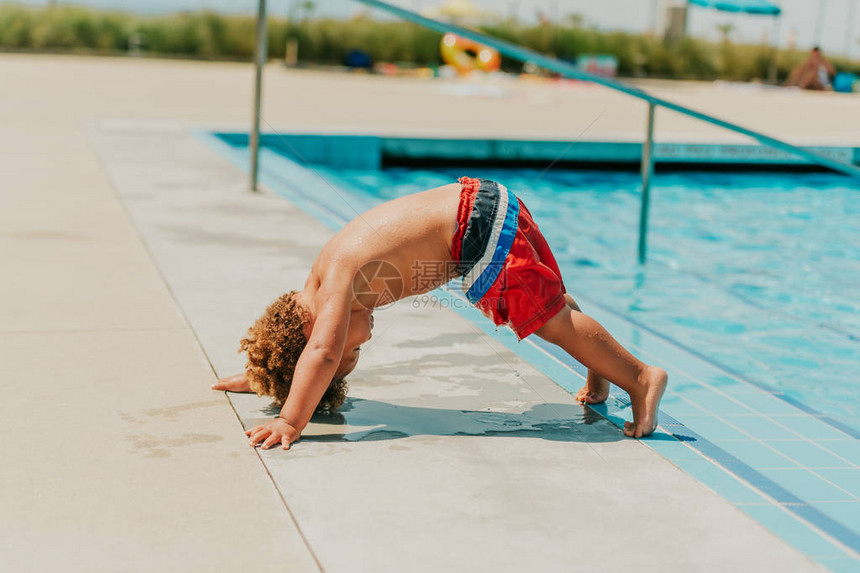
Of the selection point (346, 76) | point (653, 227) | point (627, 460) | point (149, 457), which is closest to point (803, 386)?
point (627, 460)

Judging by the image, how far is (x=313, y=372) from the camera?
284 centimetres

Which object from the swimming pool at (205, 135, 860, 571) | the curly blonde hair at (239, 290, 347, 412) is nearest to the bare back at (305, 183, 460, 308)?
the curly blonde hair at (239, 290, 347, 412)

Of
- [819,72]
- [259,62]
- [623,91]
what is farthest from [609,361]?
[819,72]

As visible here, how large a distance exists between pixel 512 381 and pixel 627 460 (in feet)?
2.53

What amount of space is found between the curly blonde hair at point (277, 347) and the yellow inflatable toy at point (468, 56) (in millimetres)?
24722

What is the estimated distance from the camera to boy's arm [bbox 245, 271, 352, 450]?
9.32 feet

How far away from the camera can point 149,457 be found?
8.90 feet

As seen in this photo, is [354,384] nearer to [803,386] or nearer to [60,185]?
[803,386]

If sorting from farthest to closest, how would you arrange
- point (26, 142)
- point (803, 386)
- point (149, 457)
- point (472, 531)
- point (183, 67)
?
1. point (183, 67)
2. point (26, 142)
3. point (803, 386)
4. point (149, 457)
5. point (472, 531)

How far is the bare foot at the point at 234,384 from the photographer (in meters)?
3.27

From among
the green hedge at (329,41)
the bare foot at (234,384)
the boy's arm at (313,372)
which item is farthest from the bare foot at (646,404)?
the green hedge at (329,41)

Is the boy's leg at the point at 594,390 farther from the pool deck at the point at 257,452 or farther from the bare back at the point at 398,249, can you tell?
the bare back at the point at 398,249

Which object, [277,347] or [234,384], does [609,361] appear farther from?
[234,384]

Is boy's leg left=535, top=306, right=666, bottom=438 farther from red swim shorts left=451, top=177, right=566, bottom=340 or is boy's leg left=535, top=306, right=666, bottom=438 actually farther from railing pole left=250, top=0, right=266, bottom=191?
railing pole left=250, top=0, right=266, bottom=191
